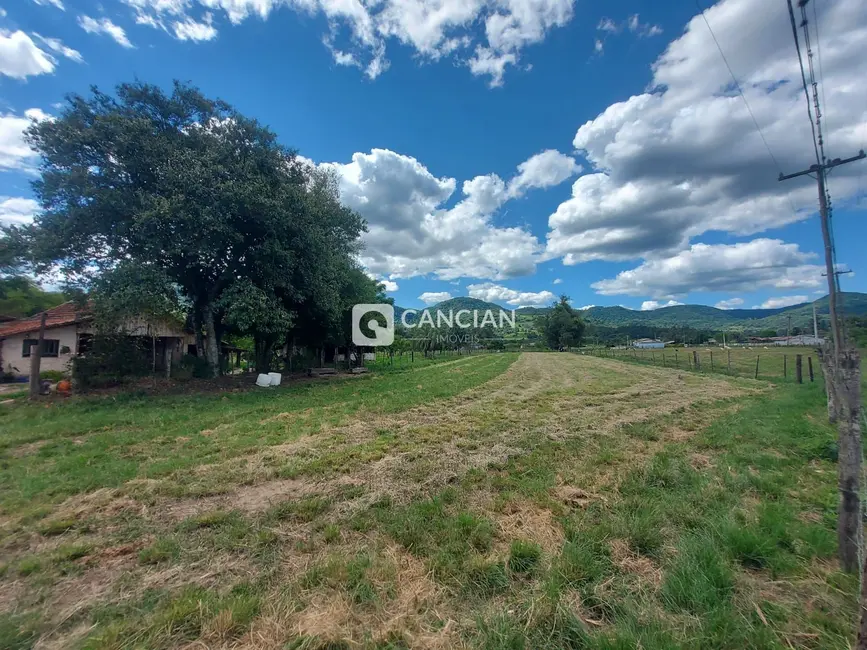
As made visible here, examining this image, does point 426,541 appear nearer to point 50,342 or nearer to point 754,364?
point 50,342

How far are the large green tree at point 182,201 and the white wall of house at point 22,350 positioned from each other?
6232 mm

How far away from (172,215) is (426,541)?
14.0 metres

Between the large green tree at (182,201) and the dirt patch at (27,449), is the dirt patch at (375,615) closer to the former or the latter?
the dirt patch at (27,449)

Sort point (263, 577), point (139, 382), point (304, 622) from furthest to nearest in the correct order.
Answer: point (139, 382)
point (263, 577)
point (304, 622)

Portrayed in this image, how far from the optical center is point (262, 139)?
15.3 meters

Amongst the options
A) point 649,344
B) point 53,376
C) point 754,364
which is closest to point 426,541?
point 53,376

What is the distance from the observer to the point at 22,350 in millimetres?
17766

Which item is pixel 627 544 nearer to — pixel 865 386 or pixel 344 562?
pixel 344 562

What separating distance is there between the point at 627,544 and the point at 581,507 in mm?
832

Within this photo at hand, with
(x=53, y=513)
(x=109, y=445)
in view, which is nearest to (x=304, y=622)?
(x=53, y=513)

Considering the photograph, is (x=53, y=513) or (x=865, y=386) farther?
(x=865, y=386)

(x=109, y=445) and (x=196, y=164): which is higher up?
(x=196, y=164)

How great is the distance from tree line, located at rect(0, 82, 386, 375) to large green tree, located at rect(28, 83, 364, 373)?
0.15 feet

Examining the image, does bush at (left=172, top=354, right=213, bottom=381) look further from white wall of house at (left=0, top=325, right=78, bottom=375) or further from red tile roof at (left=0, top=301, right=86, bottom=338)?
white wall of house at (left=0, top=325, right=78, bottom=375)
